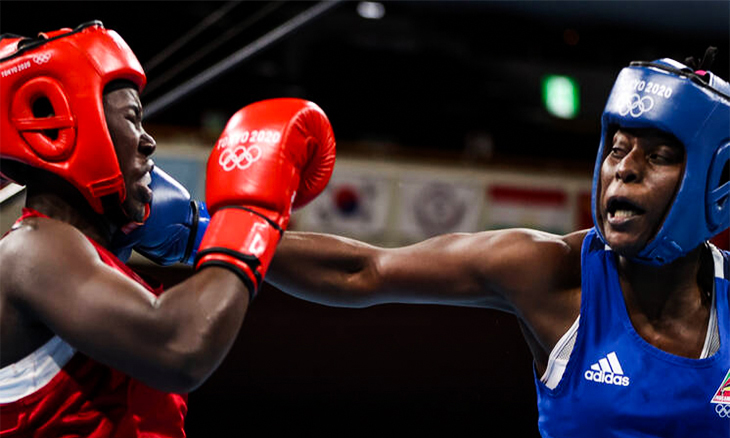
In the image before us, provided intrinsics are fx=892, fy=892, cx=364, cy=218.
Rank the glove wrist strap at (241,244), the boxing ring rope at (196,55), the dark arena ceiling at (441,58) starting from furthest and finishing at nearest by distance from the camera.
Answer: the dark arena ceiling at (441,58), the boxing ring rope at (196,55), the glove wrist strap at (241,244)

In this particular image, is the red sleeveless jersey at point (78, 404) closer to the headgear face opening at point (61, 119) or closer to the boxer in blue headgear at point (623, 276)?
the headgear face opening at point (61, 119)

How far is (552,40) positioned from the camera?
8.79 m

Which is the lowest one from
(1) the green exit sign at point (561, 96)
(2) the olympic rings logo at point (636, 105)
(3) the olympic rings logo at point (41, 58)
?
(1) the green exit sign at point (561, 96)

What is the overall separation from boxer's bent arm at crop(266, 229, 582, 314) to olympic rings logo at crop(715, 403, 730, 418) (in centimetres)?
42

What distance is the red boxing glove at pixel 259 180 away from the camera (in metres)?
1.59

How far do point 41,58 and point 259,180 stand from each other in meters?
0.47

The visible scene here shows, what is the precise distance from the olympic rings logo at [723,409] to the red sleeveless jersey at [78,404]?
1233 mm

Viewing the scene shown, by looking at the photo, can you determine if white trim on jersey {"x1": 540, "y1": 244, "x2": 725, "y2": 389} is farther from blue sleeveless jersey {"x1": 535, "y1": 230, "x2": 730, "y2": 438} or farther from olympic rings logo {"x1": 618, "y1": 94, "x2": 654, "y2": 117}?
olympic rings logo {"x1": 618, "y1": 94, "x2": 654, "y2": 117}

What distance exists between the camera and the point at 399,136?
7801 mm

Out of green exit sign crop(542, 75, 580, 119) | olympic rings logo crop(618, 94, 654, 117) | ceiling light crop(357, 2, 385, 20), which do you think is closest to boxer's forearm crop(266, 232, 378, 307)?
olympic rings logo crop(618, 94, 654, 117)

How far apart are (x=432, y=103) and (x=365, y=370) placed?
15.5 ft

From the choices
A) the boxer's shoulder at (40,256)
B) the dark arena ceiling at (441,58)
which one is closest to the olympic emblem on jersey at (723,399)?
the boxer's shoulder at (40,256)

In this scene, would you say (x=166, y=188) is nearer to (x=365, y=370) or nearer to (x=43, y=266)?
(x=43, y=266)

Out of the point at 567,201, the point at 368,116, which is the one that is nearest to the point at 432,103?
the point at 368,116
